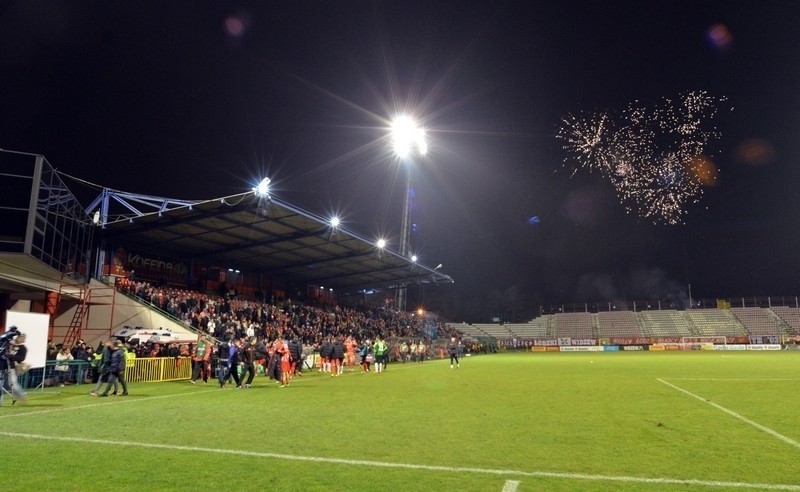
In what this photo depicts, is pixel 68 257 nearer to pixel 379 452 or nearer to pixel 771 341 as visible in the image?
pixel 379 452

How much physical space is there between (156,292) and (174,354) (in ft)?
35.4

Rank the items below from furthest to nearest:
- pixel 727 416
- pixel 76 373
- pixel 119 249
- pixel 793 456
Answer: pixel 119 249 < pixel 76 373 < pixel 727 416 < pixel 793 456

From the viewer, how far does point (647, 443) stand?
7266 mm

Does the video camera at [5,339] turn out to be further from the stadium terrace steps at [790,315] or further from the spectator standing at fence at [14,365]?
the stadium terrace steps at [790,315]

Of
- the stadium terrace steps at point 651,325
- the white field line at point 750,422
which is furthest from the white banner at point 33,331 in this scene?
the stadium terrace steps at point 651,325

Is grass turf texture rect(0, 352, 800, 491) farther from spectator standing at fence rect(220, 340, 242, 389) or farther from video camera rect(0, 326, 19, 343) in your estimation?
spectator standing at fence rect(220, 340, 242, 389)

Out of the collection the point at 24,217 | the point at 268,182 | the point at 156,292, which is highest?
the point at 268,182

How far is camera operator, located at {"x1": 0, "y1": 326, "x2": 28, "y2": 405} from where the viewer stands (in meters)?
12.5

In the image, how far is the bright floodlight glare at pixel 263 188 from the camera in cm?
2750

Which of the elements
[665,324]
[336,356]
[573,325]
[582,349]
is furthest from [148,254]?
[665,324]

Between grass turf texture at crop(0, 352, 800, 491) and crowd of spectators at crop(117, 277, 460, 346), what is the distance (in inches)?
663

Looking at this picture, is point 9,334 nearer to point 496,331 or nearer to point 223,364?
point 223,364

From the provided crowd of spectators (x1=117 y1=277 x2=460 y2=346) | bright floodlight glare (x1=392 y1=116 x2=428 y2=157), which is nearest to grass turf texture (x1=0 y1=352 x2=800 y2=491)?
crowd of spectators (x1=117 y1=277 x2=460 y2=346)

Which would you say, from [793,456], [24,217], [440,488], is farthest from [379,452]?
[24,217]
